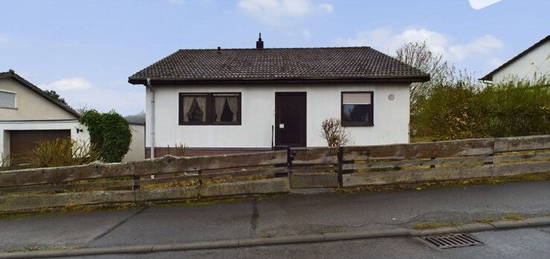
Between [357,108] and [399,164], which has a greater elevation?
[357,108]

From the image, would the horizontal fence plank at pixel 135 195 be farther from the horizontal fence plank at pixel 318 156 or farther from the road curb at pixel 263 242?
the road curb at pixel 263 242

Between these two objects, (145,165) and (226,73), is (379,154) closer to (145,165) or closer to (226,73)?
(145,165)

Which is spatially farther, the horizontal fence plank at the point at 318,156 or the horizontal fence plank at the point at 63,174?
the horizontal fence plank at the point at 318,156

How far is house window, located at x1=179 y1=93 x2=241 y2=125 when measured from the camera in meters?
13.2

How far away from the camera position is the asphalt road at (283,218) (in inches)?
216

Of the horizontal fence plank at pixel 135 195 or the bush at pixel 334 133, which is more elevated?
the bush at pixel 334 133

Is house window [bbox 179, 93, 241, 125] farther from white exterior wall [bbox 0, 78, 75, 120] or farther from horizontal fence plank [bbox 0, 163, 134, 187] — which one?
white exterior wall [bbox 0, 78, 75, 120]

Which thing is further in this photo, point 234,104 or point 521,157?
point 234,104

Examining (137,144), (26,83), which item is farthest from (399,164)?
(26,83)

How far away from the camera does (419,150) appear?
8.06m

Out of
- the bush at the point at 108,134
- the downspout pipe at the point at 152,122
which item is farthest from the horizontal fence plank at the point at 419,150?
the bush at the point at 108,134

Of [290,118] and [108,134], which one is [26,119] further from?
[290,118]

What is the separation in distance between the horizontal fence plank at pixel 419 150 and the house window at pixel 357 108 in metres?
4.87

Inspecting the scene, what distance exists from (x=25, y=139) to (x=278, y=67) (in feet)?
43.8
